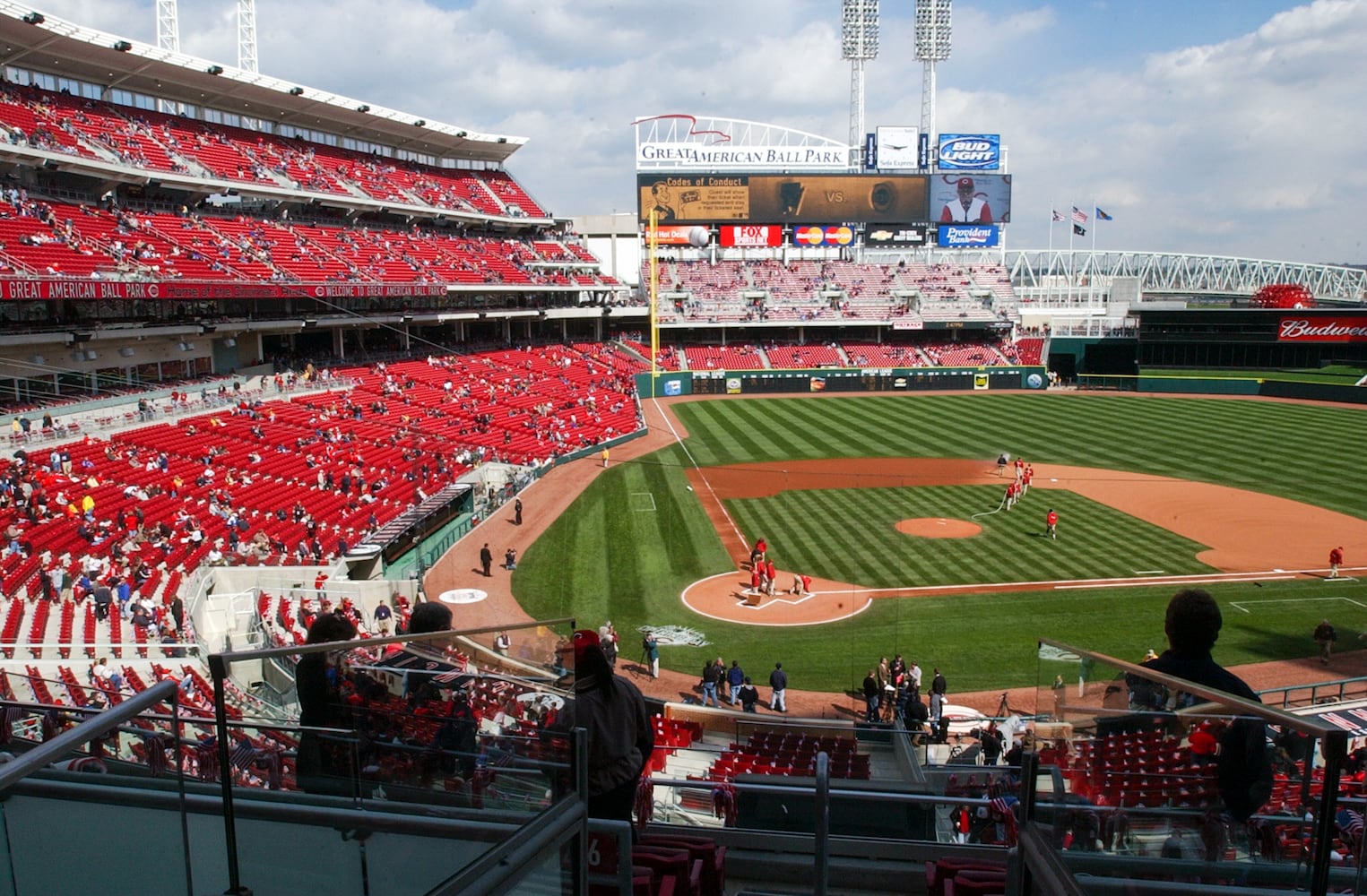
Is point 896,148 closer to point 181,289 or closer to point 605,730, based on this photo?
point 181,289

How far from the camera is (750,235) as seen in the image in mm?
67938

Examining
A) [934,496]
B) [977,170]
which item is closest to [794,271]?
[977,170]

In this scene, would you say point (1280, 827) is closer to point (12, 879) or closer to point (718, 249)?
point (12, 879)

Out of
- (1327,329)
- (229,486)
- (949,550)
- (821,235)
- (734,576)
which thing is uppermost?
(821,235)

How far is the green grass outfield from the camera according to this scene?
18.0m

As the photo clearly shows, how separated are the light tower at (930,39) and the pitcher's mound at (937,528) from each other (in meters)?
54.8

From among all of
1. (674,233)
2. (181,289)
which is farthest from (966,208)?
(181,289)

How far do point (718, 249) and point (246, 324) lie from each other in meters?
43.0

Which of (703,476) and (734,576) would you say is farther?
(703,476)

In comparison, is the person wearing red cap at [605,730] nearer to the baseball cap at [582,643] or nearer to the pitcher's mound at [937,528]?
the baseball cap at [582,643]

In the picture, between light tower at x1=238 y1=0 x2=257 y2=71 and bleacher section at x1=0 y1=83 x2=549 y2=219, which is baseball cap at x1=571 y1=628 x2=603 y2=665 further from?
light tower at x1=238 y1=0 x2=257 y2=71

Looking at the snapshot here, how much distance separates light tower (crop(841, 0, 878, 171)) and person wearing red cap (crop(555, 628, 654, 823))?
7293cm

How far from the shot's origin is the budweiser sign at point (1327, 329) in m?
54.0

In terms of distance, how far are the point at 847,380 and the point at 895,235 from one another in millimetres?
15491
